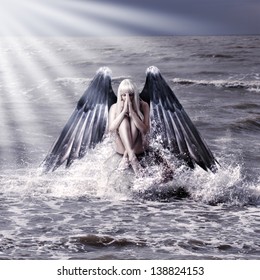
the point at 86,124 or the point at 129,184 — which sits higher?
the point at 86,124

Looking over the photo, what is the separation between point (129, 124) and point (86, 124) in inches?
16.8

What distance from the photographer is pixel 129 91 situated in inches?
250

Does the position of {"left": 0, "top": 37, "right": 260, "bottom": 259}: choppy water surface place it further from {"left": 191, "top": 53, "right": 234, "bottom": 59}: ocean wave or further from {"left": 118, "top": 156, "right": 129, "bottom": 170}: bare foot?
{"left": 191, "top": 53, "right": 234, "bottom": 59}: ocean wave

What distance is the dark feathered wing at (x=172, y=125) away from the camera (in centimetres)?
651

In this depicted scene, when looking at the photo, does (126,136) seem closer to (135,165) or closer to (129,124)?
(129,124)

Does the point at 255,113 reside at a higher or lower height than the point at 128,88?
lower

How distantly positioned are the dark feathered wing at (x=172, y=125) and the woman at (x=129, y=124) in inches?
3.8

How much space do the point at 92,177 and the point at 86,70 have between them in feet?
51.6

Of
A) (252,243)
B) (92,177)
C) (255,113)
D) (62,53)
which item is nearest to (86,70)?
(62,53)

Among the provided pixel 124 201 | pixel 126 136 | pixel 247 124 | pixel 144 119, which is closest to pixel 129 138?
pixel 126 136

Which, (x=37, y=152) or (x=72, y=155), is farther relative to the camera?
(x=37, y=152)

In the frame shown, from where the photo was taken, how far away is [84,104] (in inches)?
264

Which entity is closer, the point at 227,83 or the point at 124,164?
the point at 124,164
